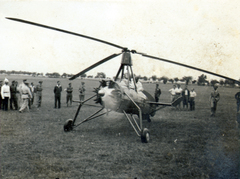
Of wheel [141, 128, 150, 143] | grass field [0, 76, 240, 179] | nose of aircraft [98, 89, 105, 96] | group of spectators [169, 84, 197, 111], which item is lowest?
grass field [0, 76, 240, 179]

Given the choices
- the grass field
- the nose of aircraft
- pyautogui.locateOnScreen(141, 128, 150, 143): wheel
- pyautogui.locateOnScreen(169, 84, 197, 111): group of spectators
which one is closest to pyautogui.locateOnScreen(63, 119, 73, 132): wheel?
the grass field

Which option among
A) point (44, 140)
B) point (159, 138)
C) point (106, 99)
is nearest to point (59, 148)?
point (44, 140)

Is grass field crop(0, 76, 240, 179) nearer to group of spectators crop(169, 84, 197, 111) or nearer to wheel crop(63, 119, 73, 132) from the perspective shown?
wheel crop(63, 119, 73, 132)

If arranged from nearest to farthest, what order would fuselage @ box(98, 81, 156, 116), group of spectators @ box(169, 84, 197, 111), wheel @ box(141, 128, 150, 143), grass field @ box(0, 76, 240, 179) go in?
grass field @ box(0, 76, 240, 179)
wheel @ box(141, 128, 150, 143)
fuselage @ box(98, 81, 156, 116)
group of spectators @ box(169, 84, 197, 111)

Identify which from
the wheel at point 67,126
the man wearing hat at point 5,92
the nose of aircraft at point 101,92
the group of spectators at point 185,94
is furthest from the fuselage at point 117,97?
the group of spectators at point 185,94

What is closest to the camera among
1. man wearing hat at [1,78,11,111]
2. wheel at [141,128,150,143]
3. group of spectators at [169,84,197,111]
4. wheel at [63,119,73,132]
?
wheel at [141,128,150,143]

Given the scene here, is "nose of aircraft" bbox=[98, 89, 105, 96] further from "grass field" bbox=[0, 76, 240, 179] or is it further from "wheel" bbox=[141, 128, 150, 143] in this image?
"wheel" bbox=[141, 128, 150, 143]

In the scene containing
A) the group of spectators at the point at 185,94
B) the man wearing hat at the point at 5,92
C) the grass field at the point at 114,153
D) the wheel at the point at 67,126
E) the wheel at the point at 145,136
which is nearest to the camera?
the grass field at the point at 114,153

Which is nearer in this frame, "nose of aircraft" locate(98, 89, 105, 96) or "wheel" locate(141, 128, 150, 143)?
"wheel" locate(141, 128, 150, 143)

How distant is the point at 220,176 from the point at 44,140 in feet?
16.0

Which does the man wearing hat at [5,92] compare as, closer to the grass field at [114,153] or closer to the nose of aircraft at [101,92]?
the grass field at [114,153]

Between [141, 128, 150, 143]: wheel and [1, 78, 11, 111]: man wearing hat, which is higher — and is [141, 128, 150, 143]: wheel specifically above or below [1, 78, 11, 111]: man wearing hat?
below

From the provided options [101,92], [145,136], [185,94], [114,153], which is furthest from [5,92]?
[185,94]

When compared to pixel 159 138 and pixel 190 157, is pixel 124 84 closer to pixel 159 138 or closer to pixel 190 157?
pixel 159 138
